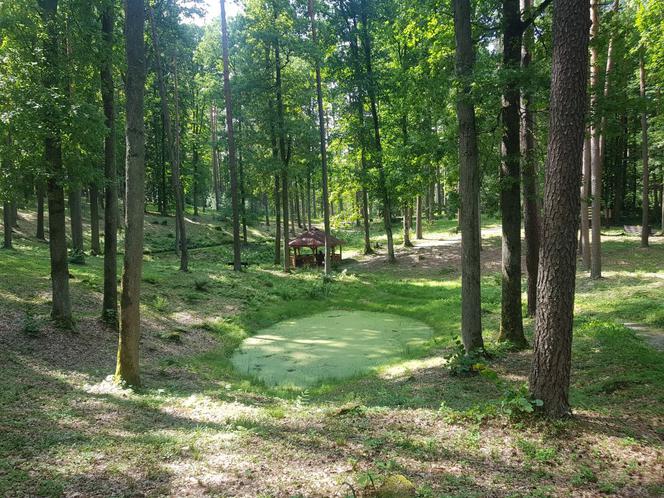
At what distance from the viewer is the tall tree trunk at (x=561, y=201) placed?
4543 millimetres

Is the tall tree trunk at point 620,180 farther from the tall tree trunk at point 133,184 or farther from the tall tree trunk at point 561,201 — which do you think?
the tall tree trunk at point 133,184

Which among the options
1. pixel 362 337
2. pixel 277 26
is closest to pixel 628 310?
pixel 362 337

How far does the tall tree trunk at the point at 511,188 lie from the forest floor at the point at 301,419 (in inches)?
28.1

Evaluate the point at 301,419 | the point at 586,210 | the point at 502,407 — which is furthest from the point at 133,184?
the point at 586,210

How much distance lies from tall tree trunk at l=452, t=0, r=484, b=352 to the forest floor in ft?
3.14

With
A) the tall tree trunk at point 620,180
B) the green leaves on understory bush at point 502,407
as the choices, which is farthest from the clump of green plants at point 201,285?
the tall tree trunk at point 620,180

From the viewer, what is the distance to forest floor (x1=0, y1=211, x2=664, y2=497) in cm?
385

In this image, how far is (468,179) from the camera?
24.2ft

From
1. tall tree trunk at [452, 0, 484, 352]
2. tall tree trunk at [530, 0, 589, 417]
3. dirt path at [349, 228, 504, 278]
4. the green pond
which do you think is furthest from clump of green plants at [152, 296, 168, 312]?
dirt path at [349, 228, 504, 278]

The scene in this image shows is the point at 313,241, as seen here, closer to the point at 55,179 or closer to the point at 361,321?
the point at 361,321

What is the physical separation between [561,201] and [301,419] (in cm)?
410

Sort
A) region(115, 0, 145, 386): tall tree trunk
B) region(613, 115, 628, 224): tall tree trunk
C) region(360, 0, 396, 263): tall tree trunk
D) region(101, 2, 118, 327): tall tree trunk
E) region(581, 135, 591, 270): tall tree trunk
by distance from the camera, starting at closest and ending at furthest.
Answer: region(115, 0, 145, 386): tall tree trunk
region(101, 2, 118, 327): tall tree trunk
region(581, 135, 591, 270): tall tree trunk
region(360, 0, 396, 263): tall tree trunk
region(613, 115, 628, 224): tall tree trunk

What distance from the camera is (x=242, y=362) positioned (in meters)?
10.2

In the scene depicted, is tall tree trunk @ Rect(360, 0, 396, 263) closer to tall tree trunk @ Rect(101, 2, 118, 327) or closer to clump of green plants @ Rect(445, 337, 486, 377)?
tall tree trunk @ Rect(101, 2, 118, 327)
